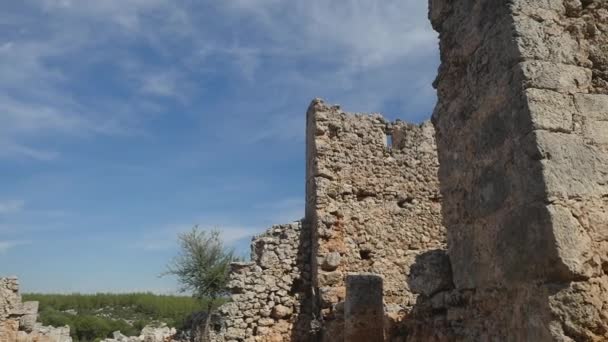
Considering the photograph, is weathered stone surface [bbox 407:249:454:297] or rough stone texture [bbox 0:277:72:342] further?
rough stone texture [bbox 0:277:72:342]

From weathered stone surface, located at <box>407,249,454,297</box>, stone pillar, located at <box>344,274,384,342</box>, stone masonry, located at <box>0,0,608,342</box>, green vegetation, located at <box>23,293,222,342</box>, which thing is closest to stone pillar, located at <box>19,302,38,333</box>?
stone pillar, located at <box>344,274,384,342</box>

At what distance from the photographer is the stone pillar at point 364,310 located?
321 inches

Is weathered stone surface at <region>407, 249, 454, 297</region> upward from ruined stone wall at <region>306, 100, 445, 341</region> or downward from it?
downward

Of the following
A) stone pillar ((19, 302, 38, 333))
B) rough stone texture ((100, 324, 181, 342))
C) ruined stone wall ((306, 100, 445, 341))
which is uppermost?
ruined stone wall ((306, 100, 445, 341))

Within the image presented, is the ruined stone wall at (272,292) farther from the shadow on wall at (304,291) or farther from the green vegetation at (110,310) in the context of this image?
the green vegetation at (110,310)

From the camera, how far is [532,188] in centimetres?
310

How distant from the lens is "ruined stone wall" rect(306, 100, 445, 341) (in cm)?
1018

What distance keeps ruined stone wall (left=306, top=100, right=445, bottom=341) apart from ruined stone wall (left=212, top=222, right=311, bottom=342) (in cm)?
40

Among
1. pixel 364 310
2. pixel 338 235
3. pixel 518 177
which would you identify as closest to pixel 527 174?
pixel 518 177

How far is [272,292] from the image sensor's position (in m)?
10.2

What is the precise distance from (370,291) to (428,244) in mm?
3097

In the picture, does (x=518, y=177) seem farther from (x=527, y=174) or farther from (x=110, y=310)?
(x=110, y=310)

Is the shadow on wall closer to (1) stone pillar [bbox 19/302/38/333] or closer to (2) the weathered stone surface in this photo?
(2) the weathered stone surface

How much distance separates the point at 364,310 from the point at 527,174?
18.2ft
